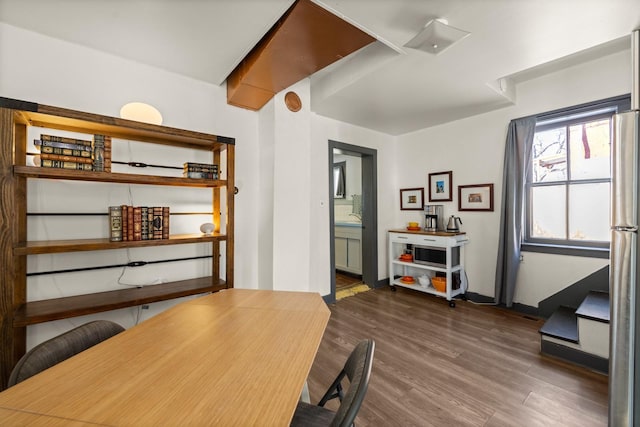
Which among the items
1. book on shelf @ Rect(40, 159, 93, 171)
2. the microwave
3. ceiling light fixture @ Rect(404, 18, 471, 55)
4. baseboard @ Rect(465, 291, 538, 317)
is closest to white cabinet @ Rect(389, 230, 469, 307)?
the microwave

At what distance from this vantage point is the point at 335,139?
3629 millimetres

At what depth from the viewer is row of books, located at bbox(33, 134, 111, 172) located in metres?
1.52

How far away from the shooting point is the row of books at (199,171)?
2.03m

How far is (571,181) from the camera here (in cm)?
282

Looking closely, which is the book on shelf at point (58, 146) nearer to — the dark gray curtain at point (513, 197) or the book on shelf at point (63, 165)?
the book on shelf at point (63, 165)

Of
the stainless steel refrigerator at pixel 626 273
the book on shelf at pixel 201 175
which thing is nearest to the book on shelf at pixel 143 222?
the book on shelf at pixel 201 175

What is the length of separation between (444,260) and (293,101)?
9.10 ft

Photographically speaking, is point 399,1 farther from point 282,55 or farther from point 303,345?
point 303,345

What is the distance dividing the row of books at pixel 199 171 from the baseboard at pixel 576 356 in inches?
127

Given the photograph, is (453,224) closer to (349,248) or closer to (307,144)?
(349,248)

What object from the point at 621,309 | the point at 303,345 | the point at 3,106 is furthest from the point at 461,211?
the point at 3,106

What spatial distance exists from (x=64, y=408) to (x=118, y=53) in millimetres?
2334

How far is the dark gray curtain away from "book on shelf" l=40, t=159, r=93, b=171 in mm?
4069

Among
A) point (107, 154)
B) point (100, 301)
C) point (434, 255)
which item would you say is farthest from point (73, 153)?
point (434, 255)
